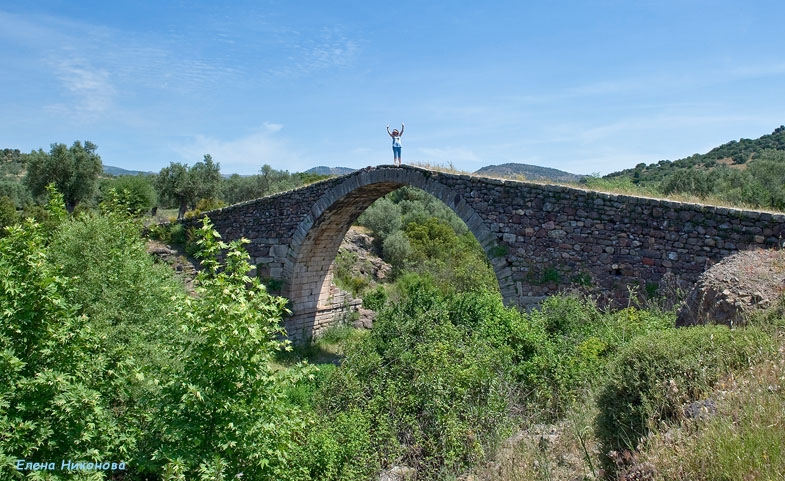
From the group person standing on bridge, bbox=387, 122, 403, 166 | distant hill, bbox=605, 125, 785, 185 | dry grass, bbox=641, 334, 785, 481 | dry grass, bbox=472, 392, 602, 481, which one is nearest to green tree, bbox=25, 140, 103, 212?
person standing on bridge, bbox=387, 122, 403, 166

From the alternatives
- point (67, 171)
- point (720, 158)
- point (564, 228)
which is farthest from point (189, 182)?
point (720, 158)

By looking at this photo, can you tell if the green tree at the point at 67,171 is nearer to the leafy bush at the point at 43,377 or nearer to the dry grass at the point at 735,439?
the leafy bush at the point at 43,377

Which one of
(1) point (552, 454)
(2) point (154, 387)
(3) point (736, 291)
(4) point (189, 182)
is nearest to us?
(1) point (552, 454)

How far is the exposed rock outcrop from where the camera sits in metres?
5.93

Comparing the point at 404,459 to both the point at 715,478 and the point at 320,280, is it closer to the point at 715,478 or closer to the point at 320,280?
the point at 715,478

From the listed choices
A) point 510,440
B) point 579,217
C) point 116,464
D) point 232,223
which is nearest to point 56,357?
point 116,464

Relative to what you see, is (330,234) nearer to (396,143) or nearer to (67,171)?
(396,143)

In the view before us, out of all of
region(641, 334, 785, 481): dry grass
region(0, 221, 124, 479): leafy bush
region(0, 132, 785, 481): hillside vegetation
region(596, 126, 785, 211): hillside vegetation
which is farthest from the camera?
region(596, 126, 785, 211): hillside vegetation

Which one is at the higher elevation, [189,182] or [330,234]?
[189,182]

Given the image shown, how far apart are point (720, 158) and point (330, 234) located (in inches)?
1371

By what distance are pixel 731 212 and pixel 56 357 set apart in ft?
32.7

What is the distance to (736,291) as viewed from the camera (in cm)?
628

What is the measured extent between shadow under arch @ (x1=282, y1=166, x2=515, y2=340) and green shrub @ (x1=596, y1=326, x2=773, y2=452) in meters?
6.74

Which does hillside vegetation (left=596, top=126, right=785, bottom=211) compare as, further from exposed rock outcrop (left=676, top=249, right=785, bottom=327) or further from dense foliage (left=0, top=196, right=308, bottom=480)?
dense foliage (left=0, top=196, right=308, bottom=480)
